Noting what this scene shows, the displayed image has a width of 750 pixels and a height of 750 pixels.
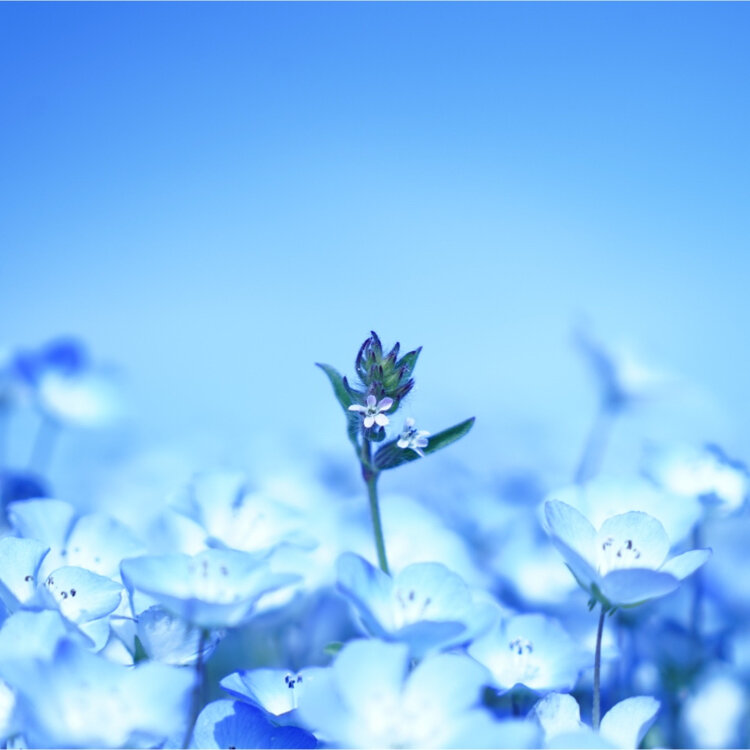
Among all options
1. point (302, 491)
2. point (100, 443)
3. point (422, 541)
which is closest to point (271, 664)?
point (422, 541)

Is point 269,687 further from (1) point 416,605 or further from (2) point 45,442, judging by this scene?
(2) point 45,442

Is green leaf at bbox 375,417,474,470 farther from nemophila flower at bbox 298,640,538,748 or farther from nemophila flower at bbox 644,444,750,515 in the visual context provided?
nemophila flower at bbox 644,444,750,515

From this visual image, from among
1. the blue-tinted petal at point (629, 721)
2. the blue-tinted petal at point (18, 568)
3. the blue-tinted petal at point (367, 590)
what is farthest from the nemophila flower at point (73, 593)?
the blue-tinted petal at point (629, 721)

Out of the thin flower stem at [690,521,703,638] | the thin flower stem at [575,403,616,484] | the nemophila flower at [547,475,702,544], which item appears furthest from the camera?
the thin flower stem at [575,403,616,484]

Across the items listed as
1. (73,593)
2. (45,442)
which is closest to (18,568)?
Result: (73,593)

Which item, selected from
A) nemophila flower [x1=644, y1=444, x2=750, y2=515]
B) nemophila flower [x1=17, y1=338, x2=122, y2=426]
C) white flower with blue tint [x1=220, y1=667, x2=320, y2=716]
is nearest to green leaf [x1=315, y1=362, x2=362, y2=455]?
white flower with blue tint [x1=220, y1=667, x2=320, y2=716]

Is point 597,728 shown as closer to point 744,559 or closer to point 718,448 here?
point 718,448

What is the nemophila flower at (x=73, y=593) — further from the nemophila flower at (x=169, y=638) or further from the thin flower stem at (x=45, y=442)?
the thin flower stem at (x=45, y=442)
